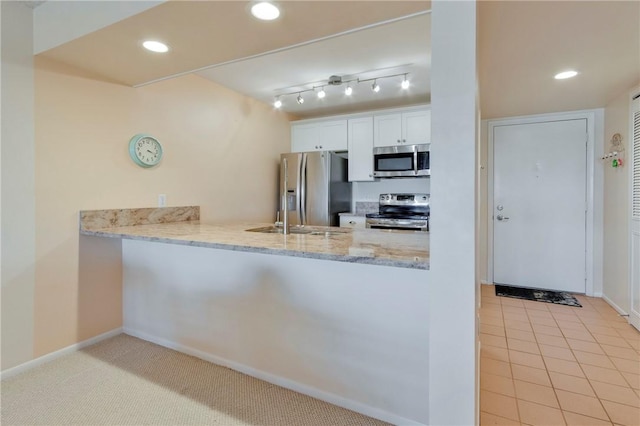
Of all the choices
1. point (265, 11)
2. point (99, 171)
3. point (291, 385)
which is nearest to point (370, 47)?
point (265, 11)

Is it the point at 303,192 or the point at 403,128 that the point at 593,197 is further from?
the point at 303,192

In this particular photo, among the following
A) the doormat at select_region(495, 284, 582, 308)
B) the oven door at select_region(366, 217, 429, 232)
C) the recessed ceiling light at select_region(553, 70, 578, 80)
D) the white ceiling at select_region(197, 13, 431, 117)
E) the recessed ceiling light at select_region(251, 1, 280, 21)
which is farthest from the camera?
the oven door at select_region(366, 217, 429, 232)

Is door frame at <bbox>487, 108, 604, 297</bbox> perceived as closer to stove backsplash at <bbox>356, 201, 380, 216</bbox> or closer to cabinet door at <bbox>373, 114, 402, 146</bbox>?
cabinet door at <bbox>373, 114, 402, 146</bbox>

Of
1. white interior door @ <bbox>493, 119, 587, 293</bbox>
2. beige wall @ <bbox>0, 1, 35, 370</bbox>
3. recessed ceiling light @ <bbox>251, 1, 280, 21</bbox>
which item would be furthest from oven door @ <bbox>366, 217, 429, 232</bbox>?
beige wall @ <bbox>0, 1, 35, 370</bbox>

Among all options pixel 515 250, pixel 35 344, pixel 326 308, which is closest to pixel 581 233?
pixel 515 250

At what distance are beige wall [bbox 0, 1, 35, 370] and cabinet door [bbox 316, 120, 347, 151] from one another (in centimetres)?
297

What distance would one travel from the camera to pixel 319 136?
4.35 meters

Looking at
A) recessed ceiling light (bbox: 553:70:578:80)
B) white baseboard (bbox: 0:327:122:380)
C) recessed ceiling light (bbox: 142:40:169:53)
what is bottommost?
white baseboard (bbox: 0:327:122:380)

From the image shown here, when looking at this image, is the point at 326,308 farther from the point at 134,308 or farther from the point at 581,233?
the point at 581,233

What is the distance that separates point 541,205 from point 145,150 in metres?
4.40

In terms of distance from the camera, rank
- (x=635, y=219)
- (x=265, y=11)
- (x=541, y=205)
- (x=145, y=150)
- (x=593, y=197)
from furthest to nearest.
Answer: (x=541, y=205) → (x=593, y=197) → (x=635, y=219) → (x=145, y=150) → (x=265, y=11)

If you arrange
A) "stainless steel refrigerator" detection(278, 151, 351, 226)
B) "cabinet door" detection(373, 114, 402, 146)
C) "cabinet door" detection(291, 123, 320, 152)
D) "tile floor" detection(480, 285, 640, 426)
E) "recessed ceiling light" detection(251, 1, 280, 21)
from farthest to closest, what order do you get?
"cabinet door" detection(291, 123, 320, 152) → "stainless steel refrigerator" detection(278, 151, 351, 226) → "cabinet door" detection(373, 114, 402, 146) → "tile floor" detection(480, 285, 640, 426) → "recessed ceiling light" detection(251, 1, 280, 21)

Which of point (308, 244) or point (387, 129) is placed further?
point (387, 129)

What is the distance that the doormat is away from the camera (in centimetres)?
349
